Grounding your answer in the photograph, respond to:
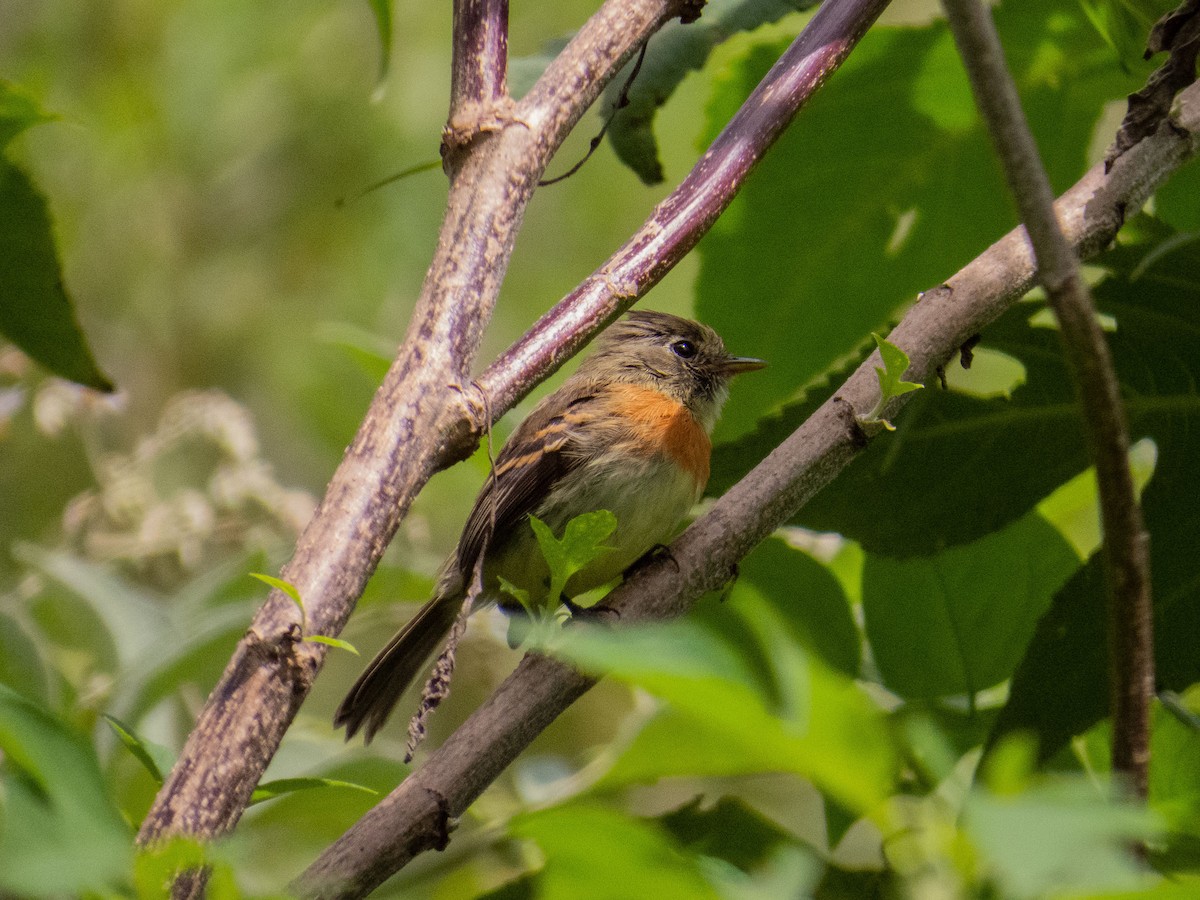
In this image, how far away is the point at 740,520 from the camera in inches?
62.1

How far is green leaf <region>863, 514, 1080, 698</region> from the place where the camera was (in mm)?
1996

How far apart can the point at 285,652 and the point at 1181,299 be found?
1.43 m

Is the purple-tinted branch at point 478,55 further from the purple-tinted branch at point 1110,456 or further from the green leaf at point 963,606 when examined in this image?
the green leaf at point 963,606

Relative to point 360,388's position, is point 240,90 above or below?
above

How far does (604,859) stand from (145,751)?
0.76 m

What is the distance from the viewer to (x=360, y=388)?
16.9 feet

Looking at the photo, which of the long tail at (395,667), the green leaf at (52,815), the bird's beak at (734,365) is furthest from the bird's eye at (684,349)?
the green leaf at (52,815)

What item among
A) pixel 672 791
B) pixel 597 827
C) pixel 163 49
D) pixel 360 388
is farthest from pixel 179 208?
pixel 597 827

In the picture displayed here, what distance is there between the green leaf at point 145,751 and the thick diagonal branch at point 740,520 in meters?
0.22

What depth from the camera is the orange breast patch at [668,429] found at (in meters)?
3.58

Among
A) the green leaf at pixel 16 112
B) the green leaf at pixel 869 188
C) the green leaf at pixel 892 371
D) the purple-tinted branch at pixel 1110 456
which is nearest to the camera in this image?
the purple-tinted branch at pixel 1110 456

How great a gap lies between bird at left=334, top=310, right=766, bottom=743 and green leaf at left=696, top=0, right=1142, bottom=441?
86 centimetres

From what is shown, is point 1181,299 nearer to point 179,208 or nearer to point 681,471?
point 681,471

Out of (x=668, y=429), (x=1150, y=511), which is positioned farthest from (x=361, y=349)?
(x=668, y=429)
